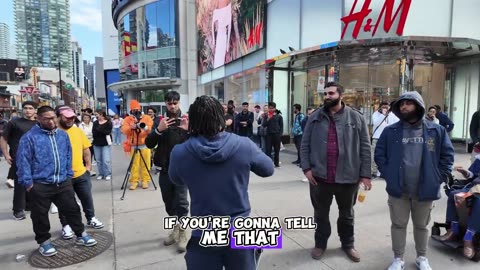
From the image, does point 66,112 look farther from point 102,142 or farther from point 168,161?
point 102,142

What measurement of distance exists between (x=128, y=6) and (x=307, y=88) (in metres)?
28.6

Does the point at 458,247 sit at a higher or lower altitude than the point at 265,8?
lower

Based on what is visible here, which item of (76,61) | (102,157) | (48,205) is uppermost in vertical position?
(76,61)

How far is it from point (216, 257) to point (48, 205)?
2580 mm

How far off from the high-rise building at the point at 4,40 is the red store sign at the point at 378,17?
119m

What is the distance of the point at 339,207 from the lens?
340cm

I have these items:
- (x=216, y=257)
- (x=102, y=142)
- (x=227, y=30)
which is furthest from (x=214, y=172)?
(x=227, y=30)

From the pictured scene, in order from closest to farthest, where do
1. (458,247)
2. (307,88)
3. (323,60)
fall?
(458,247) → (323,60) → (307,88)

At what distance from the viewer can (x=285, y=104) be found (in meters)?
14.3

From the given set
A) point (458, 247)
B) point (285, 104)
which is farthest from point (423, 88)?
point (458, 247)

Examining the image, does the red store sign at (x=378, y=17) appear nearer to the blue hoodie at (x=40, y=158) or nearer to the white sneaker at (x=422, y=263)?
the white sneaker at (x=422, y=263)

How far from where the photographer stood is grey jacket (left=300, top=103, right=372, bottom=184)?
3176 millimetres

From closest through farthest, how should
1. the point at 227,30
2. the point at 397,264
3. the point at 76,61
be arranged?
the point at 397,264
the point at 227,30
the point at 76,61

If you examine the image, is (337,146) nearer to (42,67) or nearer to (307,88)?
(307,88)
